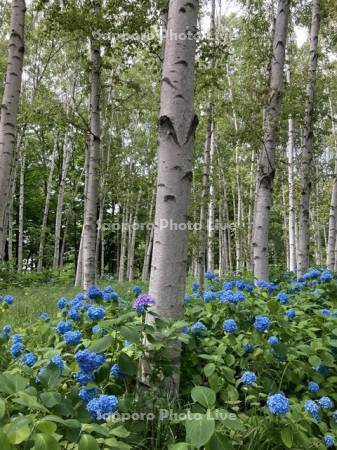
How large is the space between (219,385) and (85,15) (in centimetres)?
660

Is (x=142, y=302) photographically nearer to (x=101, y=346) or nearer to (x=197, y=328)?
(x=101, y=346)

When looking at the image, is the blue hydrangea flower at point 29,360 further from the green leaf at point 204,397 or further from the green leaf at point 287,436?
the green leaf at point 287,436

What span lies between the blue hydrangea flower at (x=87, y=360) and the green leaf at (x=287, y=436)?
0.97m

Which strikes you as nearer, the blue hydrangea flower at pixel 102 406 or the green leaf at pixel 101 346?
the blue hydrangea flower at pixel 102 406

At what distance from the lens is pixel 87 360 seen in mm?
1845

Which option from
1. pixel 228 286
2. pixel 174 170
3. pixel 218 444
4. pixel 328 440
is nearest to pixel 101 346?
pixel 218 444

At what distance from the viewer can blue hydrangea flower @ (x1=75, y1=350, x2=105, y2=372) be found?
183 centimetres

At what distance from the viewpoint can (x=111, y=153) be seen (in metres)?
18.6

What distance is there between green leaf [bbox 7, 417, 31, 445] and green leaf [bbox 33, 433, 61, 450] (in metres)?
0.04

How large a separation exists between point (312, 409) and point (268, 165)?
4219 mm

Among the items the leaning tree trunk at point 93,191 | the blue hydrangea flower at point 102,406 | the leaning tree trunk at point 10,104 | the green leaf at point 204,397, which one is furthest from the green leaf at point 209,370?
the leaning tree trunk at point 93,191

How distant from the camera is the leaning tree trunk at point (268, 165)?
18.5ft

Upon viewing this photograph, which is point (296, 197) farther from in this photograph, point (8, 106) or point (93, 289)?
point (93, 289)

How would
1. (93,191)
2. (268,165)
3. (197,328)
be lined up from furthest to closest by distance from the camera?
(93,191) → (268,165) → (197,328)
